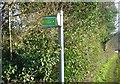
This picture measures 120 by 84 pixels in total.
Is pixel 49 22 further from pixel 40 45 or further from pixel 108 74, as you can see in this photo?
pixel 108 74

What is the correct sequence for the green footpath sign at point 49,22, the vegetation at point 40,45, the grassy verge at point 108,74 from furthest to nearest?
the grassy verge at point 108,74
the vegetation at point 40,45
the green footpath sign at point 49,22

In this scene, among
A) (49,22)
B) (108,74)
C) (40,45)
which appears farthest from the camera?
(108,74)

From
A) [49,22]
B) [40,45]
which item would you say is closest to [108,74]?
[40,45]

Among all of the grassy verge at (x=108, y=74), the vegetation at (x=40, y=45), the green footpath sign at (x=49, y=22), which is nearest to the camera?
the green footpath sign at (x=49, y=22)

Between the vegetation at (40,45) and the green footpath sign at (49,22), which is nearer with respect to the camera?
the green footpath sign at (49,22)

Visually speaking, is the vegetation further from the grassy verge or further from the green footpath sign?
the grassy verge

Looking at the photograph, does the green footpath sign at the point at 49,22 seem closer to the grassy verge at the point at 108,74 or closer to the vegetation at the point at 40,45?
the vegetation at the point at 40,45

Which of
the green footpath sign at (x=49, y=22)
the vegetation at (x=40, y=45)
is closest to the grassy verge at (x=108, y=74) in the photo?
the vegetation at (x=40, y=45)

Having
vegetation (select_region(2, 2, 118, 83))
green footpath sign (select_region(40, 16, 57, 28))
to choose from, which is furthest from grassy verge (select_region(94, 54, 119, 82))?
green footpath sign (select_region(40, 16, 57, 28))

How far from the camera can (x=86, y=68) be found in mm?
5234

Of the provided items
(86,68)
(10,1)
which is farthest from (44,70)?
(86,68)

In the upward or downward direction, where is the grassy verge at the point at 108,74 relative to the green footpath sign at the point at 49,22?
downward

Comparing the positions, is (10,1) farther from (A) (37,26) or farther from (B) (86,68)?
(B) (86,68)

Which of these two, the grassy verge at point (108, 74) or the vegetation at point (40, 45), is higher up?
the vegetation at point (40, 45)
